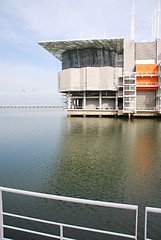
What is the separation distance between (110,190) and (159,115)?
49.4 m

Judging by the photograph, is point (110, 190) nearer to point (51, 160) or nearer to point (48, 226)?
point (48, 226)

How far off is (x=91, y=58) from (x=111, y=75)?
40.8 feet

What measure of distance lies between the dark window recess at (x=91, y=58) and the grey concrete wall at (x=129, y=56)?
16.7 ft

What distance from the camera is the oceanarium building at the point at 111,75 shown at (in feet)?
186

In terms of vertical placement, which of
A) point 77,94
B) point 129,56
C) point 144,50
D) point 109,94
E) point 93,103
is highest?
point 144,50

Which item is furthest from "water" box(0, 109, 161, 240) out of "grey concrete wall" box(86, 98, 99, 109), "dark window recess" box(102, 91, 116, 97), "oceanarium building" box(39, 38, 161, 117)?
"grey concrete wall" box(86, 98, 99, 109)

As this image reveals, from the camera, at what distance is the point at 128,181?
463 inches

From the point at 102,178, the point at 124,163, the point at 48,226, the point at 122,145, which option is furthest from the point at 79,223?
the point at 122,145

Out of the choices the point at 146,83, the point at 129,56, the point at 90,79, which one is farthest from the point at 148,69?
the point at 90,79

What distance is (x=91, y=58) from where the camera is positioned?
6938 centimetres

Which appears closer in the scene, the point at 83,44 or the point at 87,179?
the point at 87,179

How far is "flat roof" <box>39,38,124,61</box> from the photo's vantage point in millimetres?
61000

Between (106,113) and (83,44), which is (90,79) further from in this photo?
(106,113)

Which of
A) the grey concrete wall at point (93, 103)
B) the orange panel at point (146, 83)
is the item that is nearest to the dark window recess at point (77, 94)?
the grey concrete wall at point (93, 103)
